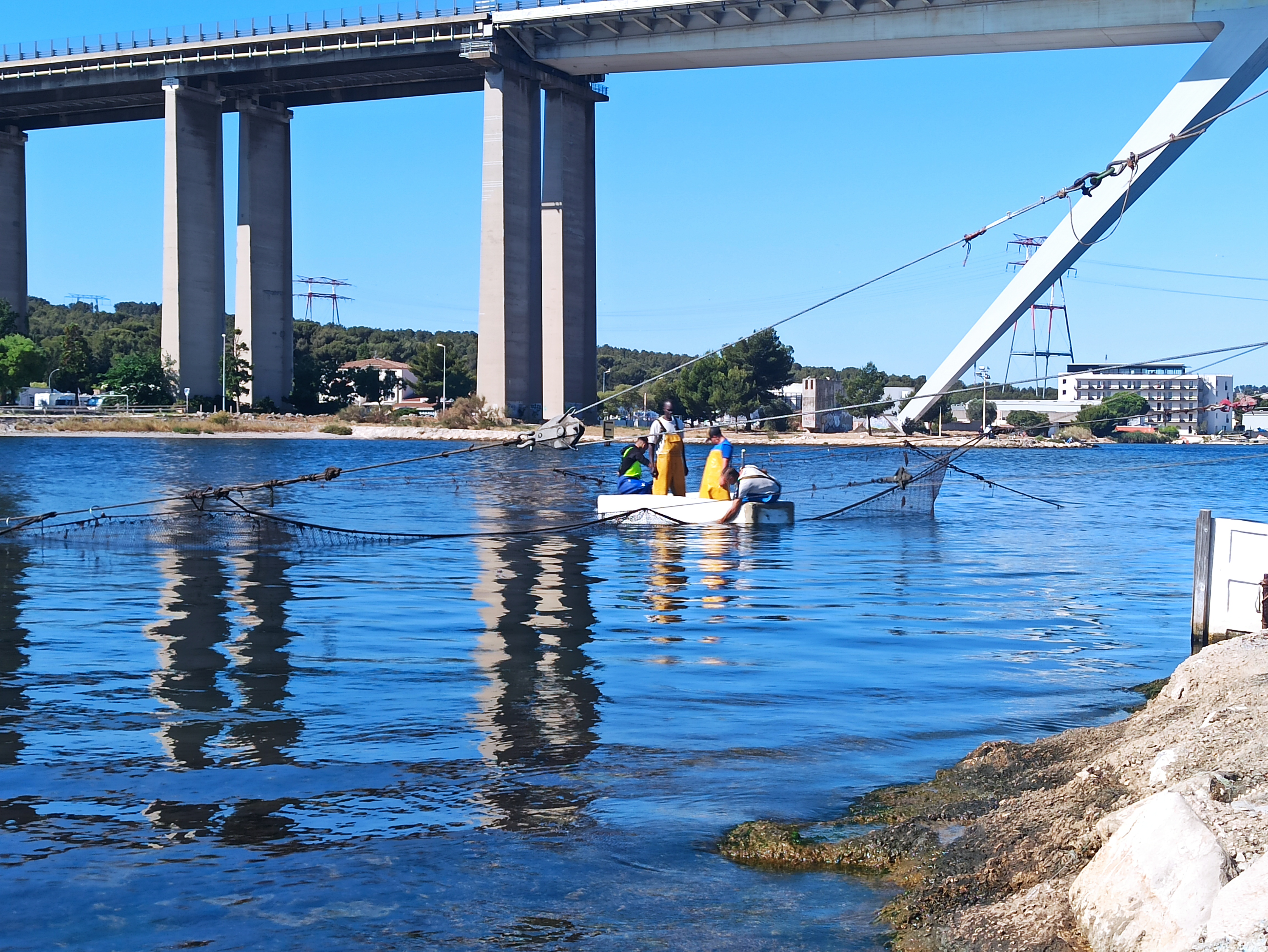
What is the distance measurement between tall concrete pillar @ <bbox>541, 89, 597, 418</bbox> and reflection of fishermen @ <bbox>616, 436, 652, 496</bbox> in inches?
2206

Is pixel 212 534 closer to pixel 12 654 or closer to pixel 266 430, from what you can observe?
pixel 12 654

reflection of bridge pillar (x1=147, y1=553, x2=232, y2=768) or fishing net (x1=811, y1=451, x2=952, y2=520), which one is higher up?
fishing net (x1=811, y1=451, x2=952, y2=520)

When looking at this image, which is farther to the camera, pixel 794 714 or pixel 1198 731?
pixel 794 714

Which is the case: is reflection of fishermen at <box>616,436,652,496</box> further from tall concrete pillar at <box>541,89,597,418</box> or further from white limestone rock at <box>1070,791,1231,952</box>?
tall concrete pillar at <box>541,89,597,418</box>

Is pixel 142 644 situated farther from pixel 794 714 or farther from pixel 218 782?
pixel 794 714

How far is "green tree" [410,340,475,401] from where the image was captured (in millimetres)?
130500

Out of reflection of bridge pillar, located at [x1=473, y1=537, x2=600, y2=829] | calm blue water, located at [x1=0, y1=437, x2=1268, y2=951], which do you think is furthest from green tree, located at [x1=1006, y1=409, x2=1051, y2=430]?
reflection of bridge pillar, located at [x1=473, y1=537, x2=600, y2=829]

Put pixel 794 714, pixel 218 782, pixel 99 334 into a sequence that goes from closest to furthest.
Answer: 1. pixel 218 782
2. pixel 794 714
3. pixel 99 334

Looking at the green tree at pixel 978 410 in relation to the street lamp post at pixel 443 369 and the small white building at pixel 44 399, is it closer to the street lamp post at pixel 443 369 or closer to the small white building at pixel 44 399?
the street lamp post at pixel 443 369

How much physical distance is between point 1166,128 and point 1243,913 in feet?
197

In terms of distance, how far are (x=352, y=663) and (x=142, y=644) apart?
2.07m

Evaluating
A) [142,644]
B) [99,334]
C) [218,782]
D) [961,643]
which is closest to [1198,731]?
[218,782]

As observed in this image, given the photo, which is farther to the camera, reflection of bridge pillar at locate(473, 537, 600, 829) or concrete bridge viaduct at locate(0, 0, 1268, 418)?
concrete bridge viaduct at locate(0, 0, 1268, 418)

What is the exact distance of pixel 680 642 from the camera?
11.1 metres
